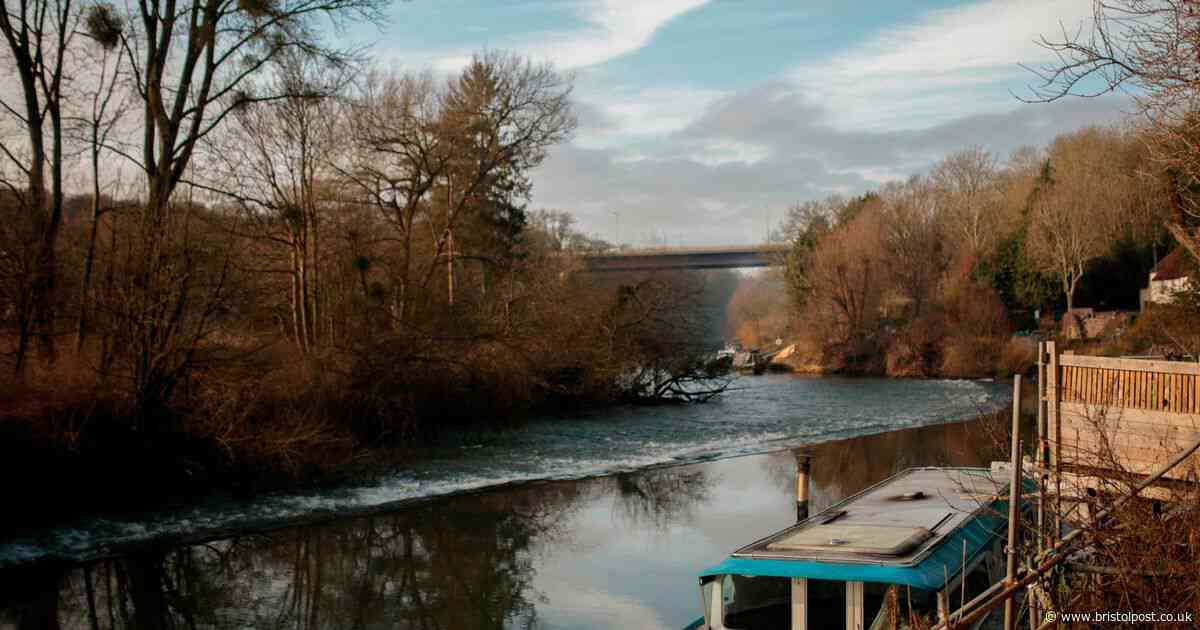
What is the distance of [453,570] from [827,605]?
276 inches

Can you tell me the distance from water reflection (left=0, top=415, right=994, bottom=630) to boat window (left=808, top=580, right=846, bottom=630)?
295cm

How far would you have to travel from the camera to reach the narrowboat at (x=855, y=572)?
26.9 feet

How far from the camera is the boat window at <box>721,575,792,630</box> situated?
29.4 feet

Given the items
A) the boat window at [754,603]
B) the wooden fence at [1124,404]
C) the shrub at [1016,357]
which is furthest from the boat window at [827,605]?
the shrub at [1016,357]

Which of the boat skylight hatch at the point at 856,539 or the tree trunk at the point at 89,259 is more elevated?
the tree trunk at the point at 89,259

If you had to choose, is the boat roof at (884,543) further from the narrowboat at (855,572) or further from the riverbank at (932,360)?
the riverbank at (932,360)

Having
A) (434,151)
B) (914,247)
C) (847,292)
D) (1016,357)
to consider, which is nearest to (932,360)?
(1016,357)

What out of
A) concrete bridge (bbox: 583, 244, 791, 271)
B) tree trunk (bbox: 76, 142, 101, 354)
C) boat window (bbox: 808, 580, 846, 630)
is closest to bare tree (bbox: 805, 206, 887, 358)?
concrete bridge (bbox: 583, 244, 791, 271)

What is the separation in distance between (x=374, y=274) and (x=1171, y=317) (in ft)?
82.0

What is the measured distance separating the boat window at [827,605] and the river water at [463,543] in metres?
2.47

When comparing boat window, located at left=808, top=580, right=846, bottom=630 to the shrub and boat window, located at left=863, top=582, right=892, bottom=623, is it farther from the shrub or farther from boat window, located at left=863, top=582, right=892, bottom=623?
the shrub

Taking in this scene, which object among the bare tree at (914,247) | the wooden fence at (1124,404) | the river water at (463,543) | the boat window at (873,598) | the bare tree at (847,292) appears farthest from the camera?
the bare tree at (914,247)

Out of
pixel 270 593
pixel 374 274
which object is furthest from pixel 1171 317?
pixel 270 593

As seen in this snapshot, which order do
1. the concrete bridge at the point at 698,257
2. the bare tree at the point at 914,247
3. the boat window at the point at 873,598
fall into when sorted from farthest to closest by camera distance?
the concrete bridge at the point at 698,257
the bare tree at the point at 914,247
the boat window at the point at 873,598
